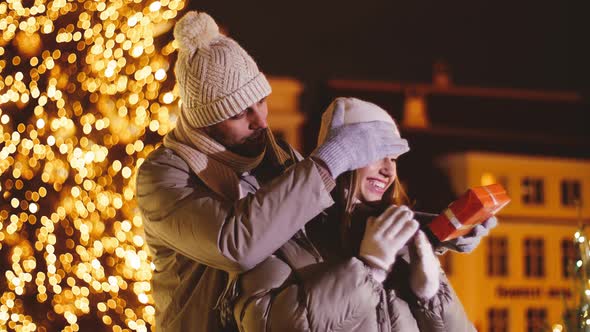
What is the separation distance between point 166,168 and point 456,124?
36.7 metres

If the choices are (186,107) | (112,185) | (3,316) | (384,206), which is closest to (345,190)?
(384,206)

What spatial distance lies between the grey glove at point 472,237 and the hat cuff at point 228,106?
33.5 inches

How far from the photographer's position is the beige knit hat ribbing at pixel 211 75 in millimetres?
3305

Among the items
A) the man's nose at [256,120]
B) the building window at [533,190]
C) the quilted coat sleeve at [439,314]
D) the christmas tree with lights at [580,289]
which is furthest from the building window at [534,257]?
the man's nose at [256,120]

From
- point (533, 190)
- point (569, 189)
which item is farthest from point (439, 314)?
point (569, 189)

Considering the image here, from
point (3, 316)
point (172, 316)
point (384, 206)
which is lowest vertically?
point (3, 316)

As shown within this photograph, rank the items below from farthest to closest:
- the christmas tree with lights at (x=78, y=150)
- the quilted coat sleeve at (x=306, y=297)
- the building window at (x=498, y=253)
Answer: the building window at (x=498, y=253) < the christmas tree with lights at (x=78, y=150) < the quilted coat sleeve at (x=306, y=297)

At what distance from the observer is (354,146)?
123 inches

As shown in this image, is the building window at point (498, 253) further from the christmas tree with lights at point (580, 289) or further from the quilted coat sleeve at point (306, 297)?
the quilted coat sleeve at point (306, 297)

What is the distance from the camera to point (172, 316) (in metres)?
3.25

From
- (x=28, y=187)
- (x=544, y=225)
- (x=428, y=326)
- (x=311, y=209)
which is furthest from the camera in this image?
(x=544, y=225)

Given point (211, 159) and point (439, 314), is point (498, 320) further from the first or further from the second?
point (211, 159)

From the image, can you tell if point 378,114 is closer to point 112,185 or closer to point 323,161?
point 323,161

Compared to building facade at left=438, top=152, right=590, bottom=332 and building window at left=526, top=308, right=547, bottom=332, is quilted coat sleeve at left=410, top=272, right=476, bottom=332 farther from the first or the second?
building window at left=526, top=308, right=547, bottom=332
